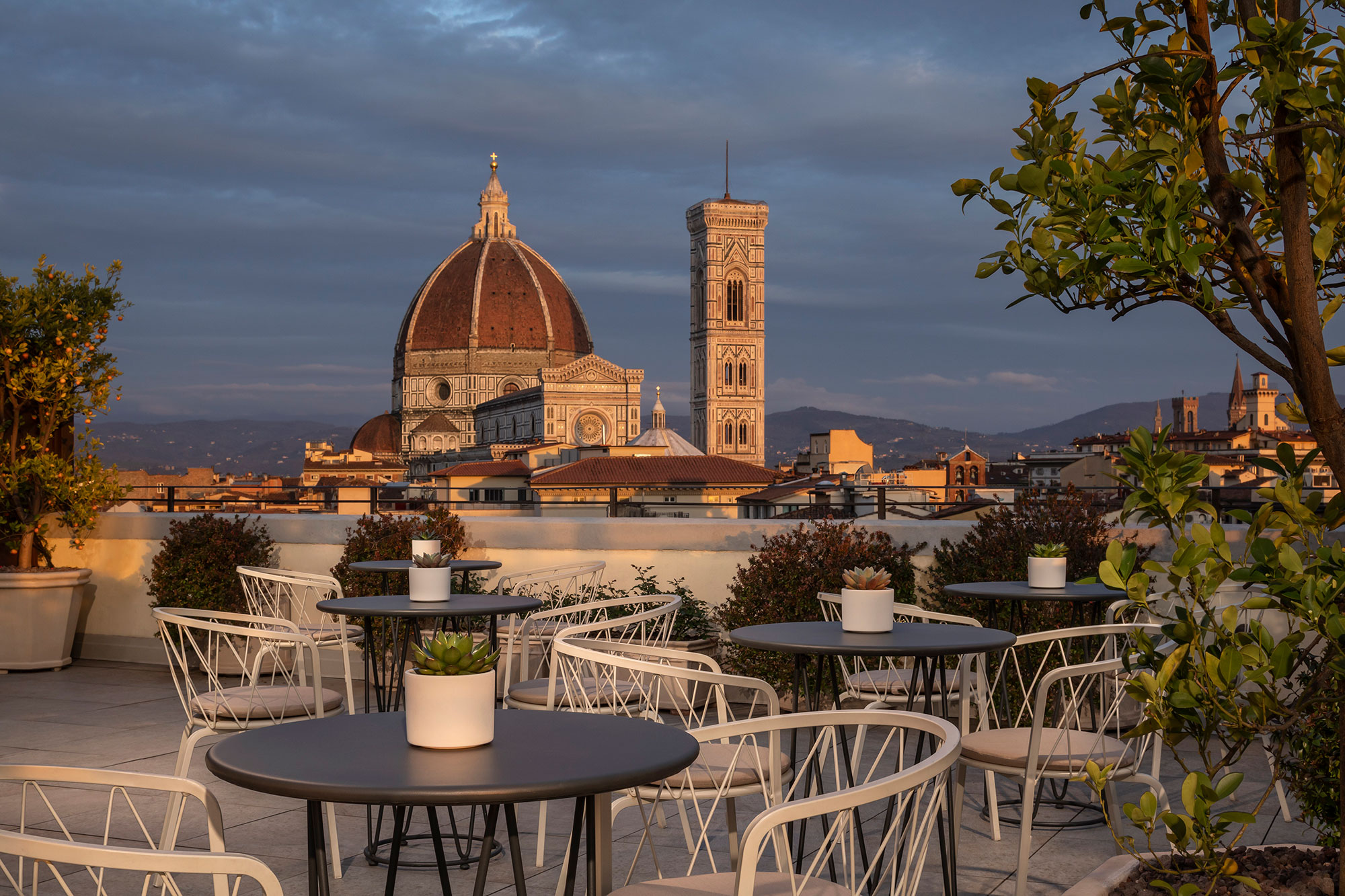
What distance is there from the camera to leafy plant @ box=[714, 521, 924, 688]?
20.7ft

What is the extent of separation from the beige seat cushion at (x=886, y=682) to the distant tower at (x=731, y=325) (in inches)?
3407

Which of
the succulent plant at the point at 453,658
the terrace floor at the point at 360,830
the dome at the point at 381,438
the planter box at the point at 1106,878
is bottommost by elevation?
the terrace floor at the point at 360,830

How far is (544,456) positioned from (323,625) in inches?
2355

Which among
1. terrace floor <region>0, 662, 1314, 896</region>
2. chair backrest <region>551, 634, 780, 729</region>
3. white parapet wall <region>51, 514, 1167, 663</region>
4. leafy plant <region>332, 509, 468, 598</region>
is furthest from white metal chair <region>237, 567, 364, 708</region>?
chair backrest <region>551, 634, 780, 729</region>

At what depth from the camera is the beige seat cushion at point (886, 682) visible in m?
4.51

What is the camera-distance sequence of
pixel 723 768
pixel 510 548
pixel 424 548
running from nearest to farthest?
pixel 723 768 → pixel 424 548 → pixel 510 548

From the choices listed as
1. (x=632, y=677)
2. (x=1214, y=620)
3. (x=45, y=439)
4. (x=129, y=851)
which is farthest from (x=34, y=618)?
(x=1214, y=620)

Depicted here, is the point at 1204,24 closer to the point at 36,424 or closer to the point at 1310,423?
the point at 1310,423

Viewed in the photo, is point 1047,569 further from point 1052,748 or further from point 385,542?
point 385,542

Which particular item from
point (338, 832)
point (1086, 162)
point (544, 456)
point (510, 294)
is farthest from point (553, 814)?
point (510, 294)

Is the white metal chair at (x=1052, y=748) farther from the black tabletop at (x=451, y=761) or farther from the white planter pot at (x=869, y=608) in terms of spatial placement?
the black tabletop at (x=451, y=761)

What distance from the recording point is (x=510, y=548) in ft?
25.1

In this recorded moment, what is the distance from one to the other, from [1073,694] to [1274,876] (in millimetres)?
1224

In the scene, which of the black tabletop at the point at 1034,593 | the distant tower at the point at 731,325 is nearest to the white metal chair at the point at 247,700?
the black tabletop at the point at 1034,593
